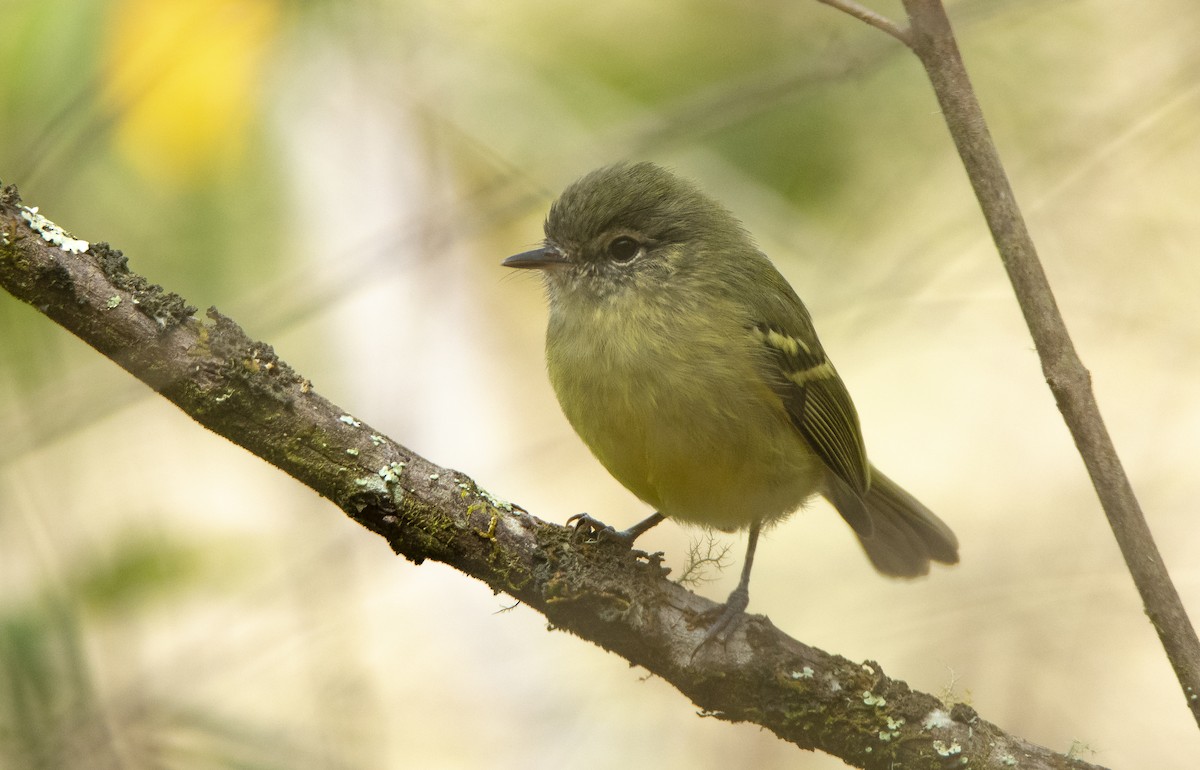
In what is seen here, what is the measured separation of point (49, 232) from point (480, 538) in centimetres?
111

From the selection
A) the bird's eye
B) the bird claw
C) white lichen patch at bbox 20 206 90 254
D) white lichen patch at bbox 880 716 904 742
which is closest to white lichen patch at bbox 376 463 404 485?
the bird claw

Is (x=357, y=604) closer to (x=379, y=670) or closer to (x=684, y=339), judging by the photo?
(x=379, y=670)

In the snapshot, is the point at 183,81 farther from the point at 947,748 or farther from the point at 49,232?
the point at 947,748

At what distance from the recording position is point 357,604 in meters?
5.11

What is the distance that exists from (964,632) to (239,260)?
3784 millimetres

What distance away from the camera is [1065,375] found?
2.26 meters

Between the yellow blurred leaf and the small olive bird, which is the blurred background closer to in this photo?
the yellow blurred leaf

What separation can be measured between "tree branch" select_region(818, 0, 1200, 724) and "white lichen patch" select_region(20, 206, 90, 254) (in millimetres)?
1732

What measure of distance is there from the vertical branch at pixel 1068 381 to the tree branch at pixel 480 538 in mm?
595

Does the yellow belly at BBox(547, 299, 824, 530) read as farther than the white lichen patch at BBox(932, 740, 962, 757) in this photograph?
Yes

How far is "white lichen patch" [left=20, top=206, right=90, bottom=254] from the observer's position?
223 centimetres

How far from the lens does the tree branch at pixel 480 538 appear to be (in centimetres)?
227

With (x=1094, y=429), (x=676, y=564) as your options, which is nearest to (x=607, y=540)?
(x=1094, y=429)

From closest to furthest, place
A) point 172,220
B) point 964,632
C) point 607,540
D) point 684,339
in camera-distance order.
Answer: point 607,540
point 684,339
point 172,220
point 964,632
